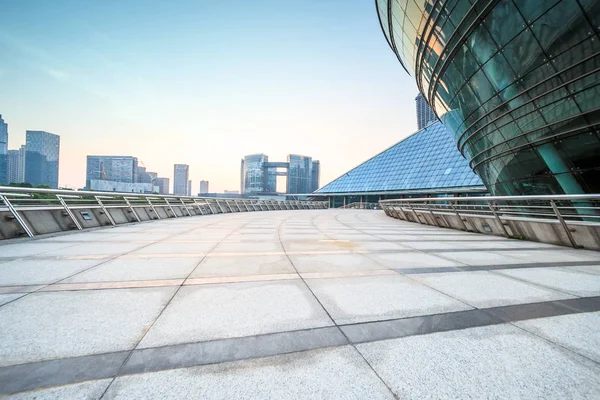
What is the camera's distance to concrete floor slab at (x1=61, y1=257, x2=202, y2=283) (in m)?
3.24

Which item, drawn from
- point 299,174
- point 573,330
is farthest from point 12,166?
point 573,330

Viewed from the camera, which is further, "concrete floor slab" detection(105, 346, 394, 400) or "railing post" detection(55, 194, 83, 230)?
"railing post" detection(55, 194, 83, 230)

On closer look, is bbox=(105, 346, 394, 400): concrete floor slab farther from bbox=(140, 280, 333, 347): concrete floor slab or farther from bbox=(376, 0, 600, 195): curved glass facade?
bbox=(376, 0, 600, 195): curved glass facade

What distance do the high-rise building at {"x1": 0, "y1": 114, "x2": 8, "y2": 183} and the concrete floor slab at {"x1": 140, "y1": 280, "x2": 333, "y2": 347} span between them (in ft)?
713

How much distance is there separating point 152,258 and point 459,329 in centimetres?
440

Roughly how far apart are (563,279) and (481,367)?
3044mm

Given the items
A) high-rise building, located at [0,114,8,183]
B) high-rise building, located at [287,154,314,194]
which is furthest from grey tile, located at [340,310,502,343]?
high-rise building, located at [0,114,8,183]

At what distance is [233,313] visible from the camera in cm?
230

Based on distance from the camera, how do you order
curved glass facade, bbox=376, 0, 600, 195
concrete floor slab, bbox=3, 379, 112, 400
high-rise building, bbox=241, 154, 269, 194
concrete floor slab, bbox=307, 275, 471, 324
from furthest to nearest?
high-rise building, bbox=241, 154, 269, 194 → curved glass facade, bbox=376, 0, 600, 195 → concrete floor slab, bbox=307, 275, 471, 324 → concrete floor slab, bbox=3, 379, 112, 400

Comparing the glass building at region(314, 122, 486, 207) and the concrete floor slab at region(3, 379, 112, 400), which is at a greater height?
the glass building at region(314, 122, 486, 207)

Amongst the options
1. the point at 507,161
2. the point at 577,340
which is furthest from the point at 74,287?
the point at 507,161

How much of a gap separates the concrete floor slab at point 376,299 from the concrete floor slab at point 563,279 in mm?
1608

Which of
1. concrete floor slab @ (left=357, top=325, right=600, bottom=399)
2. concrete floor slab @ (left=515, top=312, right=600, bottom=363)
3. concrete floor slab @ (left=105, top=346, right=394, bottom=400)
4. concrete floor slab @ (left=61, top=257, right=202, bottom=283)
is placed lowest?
concrete floor slab @ (left=515, top=312, right=600, bottom=363)

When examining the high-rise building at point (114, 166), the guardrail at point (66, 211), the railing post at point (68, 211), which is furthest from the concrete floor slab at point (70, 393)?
the high-rise building at point (114, 166)
